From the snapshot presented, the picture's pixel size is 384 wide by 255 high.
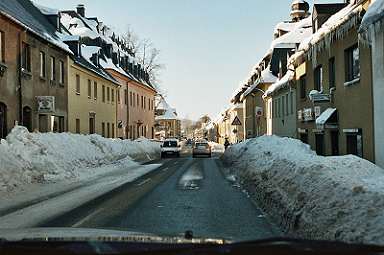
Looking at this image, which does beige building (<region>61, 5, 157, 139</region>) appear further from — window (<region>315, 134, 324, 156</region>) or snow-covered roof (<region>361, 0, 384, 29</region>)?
snow-covered roof (<region>361, 0, 384, 29</region>)

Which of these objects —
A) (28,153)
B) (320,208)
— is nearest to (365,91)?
(320,208)

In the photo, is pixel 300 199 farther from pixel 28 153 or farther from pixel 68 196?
pixel 28 153

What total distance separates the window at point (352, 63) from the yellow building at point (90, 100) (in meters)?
19.1

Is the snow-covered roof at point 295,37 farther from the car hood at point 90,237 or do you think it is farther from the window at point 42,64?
the car hood at point 90,237

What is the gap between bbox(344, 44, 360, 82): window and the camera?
15.8m

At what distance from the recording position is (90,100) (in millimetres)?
37219

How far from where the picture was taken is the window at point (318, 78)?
20797 millimetres

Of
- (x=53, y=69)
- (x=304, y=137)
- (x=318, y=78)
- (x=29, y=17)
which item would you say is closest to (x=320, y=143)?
(x=318, y=78)

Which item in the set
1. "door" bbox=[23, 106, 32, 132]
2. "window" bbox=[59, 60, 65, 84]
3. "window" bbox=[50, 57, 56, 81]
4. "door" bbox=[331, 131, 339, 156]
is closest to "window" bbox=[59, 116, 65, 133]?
"window" bbox=[59, 60, 65, 84]

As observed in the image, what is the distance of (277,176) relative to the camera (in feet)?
37.6

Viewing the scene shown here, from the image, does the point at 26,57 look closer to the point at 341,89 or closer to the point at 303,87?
the point at 303,87

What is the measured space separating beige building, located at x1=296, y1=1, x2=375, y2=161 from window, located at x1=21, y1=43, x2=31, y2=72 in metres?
12.7

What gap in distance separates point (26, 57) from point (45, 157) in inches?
259

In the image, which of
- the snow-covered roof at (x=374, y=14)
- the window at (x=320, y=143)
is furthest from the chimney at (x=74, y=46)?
the snow-covered roof at (x=374, y=14)
